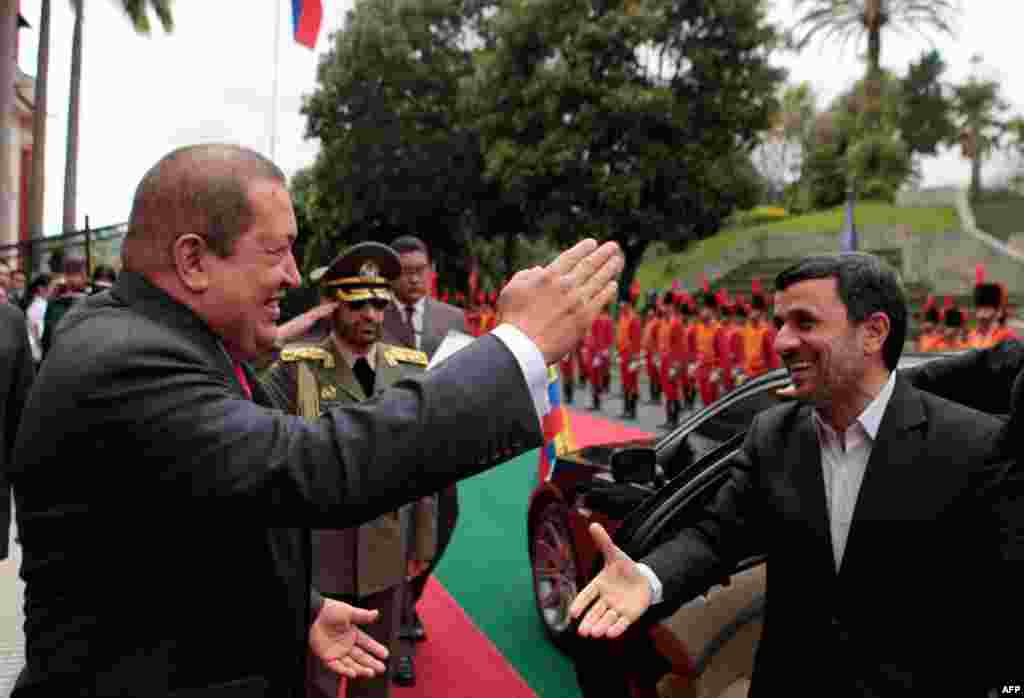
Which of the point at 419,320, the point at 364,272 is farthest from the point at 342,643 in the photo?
Result: the point at 419,320

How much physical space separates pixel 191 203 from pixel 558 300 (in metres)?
0.58

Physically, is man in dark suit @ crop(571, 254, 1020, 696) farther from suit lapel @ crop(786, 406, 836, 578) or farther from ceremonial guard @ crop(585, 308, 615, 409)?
ceremonial guard @ crop(585, 308, 615, 409)

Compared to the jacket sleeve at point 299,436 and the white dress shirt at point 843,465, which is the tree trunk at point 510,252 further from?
the jacket sleeve at point 299,436

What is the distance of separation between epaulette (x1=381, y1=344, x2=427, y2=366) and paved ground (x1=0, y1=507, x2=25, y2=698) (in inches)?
Result: 68.1

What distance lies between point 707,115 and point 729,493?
76.4ft

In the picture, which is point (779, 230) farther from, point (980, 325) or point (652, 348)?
point (980, 325)

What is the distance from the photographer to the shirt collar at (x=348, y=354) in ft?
13.6

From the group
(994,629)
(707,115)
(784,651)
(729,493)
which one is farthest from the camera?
(707,115)

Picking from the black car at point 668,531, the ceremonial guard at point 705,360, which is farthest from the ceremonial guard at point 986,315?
the black car at point 668,531

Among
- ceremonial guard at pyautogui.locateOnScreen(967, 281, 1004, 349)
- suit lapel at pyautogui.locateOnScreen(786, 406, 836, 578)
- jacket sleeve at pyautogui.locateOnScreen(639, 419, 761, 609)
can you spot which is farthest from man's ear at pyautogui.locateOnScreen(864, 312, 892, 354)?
ceremonial guard at pyautogui.locateOnScreen(967, 281, 1004, 349)

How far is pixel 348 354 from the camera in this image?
418cm

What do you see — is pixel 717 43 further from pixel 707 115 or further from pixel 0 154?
pixel 0 154

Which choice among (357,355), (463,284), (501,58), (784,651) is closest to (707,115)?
(501,58)

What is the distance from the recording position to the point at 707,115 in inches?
965
